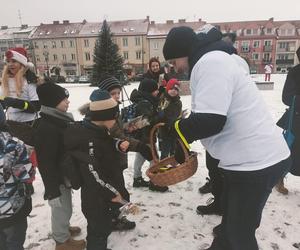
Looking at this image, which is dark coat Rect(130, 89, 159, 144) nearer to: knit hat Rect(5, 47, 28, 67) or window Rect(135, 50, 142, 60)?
knit hat Rect(5, 47, 28, 67)

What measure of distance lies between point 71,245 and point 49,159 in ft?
2.99

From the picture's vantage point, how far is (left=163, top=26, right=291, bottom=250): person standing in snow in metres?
1.56

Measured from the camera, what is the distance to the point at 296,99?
3.30 metres

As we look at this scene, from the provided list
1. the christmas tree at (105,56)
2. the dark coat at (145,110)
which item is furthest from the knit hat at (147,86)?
the christmas tree at (105,56)

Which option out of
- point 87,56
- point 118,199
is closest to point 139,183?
point 118,199

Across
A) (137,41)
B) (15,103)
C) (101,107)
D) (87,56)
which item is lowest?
(87,56)

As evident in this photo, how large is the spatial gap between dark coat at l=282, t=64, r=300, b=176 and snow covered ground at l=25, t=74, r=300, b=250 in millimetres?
533

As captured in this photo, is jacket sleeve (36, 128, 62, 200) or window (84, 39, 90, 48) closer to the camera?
jacket sleeve (36, 128, 62, 200)

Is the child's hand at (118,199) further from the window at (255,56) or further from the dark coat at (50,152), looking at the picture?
the window at (255,56)

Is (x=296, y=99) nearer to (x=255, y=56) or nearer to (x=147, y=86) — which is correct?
(x=147, y=86)

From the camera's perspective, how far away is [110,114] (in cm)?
226

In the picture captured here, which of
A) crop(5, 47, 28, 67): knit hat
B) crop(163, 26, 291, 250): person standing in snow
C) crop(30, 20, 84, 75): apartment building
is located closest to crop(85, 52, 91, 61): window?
crop(30, 20, 84, 75): apartment building

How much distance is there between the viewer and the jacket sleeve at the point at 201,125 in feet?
5.13

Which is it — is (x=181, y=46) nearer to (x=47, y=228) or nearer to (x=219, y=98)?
(x=219, y=98)
